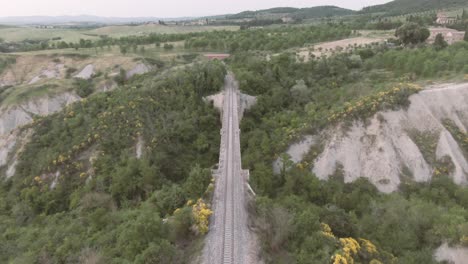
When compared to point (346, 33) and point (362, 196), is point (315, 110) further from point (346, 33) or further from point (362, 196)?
point (346, 33)

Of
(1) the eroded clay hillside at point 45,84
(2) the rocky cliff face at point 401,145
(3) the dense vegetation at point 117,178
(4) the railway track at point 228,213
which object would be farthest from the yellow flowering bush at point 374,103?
(1) the eroded clay hillside at point 45,84

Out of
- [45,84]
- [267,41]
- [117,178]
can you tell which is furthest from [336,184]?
[45,84]

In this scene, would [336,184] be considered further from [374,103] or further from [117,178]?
[117,178]

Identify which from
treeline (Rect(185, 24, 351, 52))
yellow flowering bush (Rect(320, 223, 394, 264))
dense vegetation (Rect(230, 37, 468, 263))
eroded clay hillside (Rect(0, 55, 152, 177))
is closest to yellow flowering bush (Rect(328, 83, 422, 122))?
dense vegetation (Rect(230, 37, 468, 263))

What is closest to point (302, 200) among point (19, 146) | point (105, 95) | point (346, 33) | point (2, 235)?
point (2, 235)

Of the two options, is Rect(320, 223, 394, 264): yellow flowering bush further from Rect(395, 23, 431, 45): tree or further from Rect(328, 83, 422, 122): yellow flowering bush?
Rect(395, 23, 431, 45): tree
